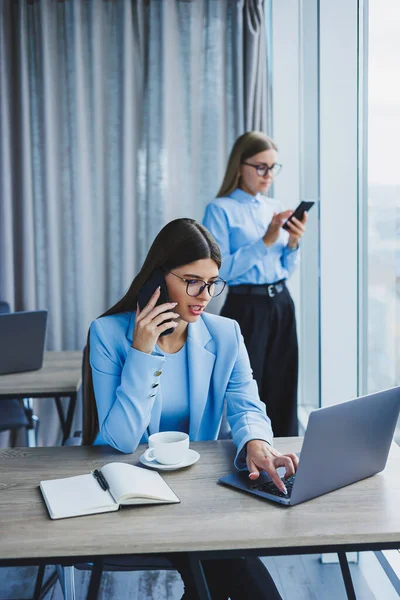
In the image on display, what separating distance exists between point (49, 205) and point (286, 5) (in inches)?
65.7

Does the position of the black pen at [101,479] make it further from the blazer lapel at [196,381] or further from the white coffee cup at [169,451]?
the blazer lapel at [196,381]

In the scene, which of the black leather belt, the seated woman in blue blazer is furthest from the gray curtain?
the seated woman in blue blazer

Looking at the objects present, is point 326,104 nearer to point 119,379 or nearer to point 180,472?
point 119,379

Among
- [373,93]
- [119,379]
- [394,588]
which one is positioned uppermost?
[373,93]

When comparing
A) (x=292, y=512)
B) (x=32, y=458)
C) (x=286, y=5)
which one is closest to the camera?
(x=292, y=512)

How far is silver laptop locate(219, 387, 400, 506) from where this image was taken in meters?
1.34

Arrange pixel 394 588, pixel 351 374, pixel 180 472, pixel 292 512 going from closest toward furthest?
pixel 292 512
pixel 180 472
pixel 394 588
pixel 351 374

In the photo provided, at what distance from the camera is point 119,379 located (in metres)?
1.80

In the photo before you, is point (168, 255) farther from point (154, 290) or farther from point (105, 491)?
point (105, 491)

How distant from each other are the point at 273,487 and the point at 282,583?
3.90ft

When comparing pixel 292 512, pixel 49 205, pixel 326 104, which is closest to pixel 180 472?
pixel 292 512

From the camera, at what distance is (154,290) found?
5.92 ft

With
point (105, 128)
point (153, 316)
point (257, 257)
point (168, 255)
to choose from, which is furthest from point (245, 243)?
point (153, 316)

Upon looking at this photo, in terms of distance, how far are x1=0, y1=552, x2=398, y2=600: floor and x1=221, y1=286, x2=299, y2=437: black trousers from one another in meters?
0.84
